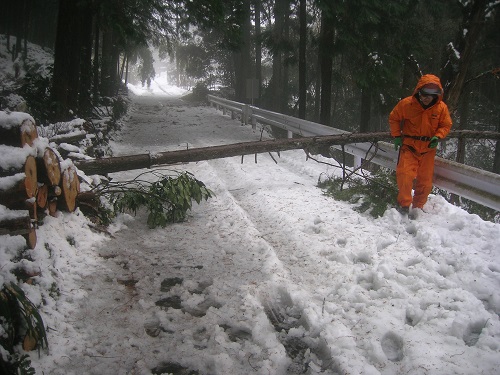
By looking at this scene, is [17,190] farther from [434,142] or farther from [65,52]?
[65,52]

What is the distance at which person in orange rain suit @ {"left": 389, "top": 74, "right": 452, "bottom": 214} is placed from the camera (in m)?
4.90

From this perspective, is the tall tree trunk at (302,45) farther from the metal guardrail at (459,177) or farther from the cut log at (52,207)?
the cut log at (52,207)

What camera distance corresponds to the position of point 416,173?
5.04m

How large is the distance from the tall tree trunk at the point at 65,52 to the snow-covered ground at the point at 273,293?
5.12 meters

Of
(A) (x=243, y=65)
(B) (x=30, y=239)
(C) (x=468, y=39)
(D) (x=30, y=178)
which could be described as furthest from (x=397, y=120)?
(A) (x=243, y=65)

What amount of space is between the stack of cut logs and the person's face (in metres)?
4.84

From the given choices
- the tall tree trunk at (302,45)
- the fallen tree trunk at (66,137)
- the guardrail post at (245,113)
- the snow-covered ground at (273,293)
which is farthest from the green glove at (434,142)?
the guardrail post at (245,113)

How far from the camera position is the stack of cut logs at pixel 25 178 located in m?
3.20

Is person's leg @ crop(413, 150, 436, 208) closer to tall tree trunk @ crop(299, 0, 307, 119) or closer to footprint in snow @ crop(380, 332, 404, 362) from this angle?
footprint in snow @ crop(380, 332, 404, 362)

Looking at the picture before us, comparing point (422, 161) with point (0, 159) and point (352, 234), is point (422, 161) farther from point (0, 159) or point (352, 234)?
point (0, 159)

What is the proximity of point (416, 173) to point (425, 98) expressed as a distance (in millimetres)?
1049

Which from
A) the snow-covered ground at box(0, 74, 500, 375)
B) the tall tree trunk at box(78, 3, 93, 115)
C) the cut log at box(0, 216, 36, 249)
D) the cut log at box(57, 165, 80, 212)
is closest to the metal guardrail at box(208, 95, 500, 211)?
the snow-covered ground at box(0, 74, 500, 375)

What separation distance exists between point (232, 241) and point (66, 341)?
235cm

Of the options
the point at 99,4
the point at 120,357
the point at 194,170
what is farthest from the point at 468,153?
the point at 120,357
